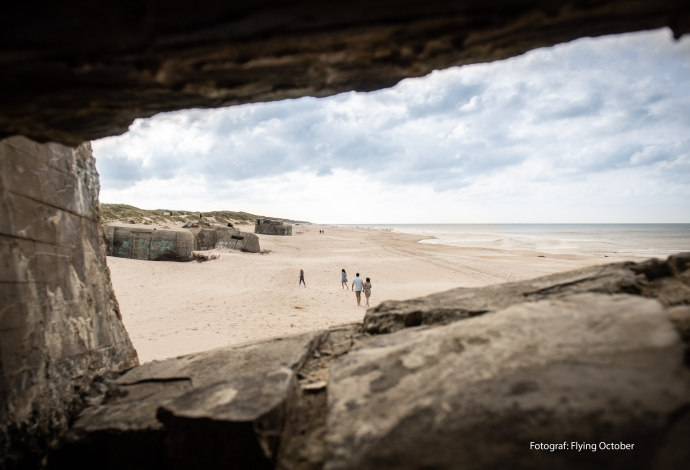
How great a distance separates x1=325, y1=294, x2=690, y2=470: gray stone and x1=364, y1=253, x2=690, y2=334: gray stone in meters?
0.43

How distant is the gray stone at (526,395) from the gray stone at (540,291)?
0.43 m

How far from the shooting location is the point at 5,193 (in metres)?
2.96

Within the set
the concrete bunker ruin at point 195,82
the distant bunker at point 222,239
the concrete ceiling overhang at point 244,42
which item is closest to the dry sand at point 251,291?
the distant bunker at point 222,239

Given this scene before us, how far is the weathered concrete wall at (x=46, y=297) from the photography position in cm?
280

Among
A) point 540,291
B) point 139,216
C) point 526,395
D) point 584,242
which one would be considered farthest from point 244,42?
point 584,242

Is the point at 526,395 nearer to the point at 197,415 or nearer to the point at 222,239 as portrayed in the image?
the point at 197,415

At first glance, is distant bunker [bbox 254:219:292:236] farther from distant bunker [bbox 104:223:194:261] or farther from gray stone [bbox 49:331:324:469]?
gray stone [bbox 49:331:324:469]

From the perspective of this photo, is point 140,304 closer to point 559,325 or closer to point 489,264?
point 559,325

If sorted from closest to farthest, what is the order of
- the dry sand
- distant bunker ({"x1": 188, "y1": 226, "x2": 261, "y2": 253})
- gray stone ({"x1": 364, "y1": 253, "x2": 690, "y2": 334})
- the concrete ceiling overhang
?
the concrete ceiling overhang → gray stone ({"x1": 364, "y1": 253, "x2": 690, "y2": 334}) → the dry sand → distant bunker ({"x1": 188, "y1": 226, "x2": 261, "y2": 253})

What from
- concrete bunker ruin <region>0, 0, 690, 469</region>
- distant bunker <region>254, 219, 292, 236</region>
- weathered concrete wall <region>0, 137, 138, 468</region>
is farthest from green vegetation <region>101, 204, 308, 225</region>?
concrete bunker ruin <region>0, 0, 690, 469</region>

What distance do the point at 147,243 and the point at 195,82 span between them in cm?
1637

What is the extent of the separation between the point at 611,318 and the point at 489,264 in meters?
18.9

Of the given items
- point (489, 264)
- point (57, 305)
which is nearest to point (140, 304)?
point (57, 305)

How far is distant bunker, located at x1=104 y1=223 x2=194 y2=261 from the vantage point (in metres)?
15.7
